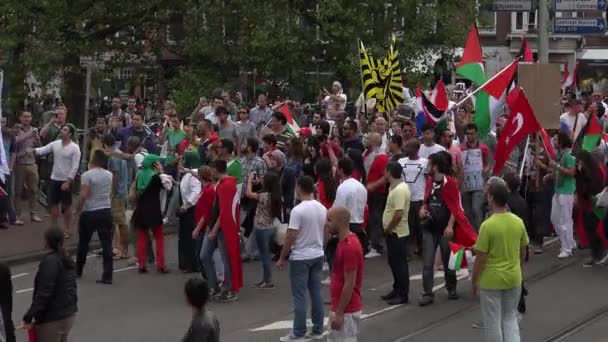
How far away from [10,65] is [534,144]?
1276 centimetres

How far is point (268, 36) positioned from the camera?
1109 inches

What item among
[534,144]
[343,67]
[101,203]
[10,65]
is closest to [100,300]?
[101,203]

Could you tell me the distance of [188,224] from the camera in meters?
16.2

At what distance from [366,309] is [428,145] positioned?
3.65 metres

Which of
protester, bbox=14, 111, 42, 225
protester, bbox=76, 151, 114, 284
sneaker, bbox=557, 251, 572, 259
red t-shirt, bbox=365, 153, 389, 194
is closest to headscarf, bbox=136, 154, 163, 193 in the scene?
protester, bbox=76, 151, 114, 284

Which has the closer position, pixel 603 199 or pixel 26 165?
pixel 603 199

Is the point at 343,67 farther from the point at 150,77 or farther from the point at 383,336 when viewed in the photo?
the point at 383,336

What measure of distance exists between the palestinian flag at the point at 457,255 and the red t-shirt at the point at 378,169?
3.36 meters

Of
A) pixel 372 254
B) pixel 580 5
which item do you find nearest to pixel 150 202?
pixel 372 254

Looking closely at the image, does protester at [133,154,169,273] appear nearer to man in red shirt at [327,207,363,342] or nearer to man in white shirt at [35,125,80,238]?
man in white shirt at [35,125,80,238]

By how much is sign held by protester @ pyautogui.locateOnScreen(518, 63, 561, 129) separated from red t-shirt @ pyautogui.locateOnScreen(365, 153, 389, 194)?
204 cm

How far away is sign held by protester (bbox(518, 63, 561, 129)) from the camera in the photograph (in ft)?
55.5

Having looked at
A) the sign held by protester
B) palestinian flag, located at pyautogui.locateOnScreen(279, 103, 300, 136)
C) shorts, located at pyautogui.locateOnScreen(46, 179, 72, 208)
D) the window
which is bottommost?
shorts, located at pyautogui.locateOnScreen(46, 179, 72, 208)

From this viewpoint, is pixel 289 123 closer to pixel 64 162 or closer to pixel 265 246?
pixel 64 162
